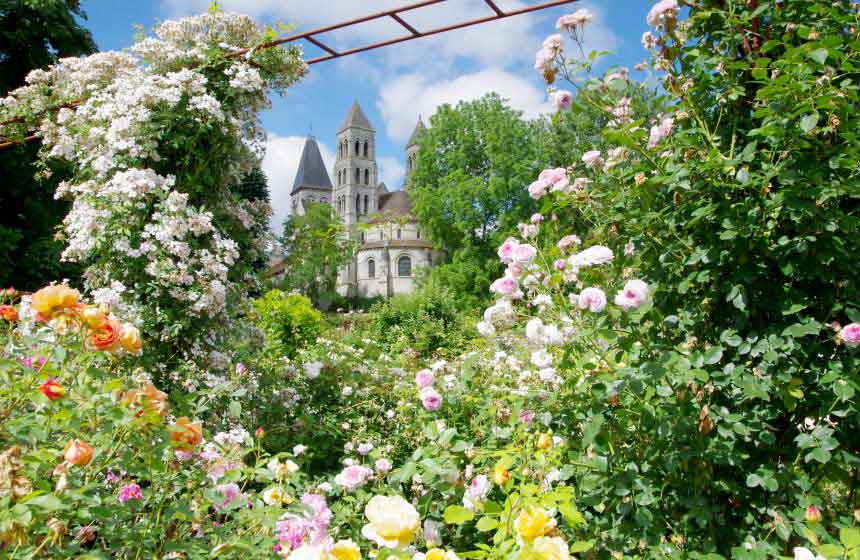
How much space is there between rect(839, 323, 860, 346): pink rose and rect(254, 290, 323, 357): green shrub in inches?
283

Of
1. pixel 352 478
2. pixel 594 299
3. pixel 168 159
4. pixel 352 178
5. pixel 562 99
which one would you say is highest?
pixel 352 178

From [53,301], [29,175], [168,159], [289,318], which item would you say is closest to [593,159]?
[53,301]

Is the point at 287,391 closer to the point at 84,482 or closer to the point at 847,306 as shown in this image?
the point at 84,482

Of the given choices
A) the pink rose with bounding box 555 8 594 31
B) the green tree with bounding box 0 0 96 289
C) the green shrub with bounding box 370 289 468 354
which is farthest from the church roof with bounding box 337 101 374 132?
the pink rose with bounding box 555 8 594 31

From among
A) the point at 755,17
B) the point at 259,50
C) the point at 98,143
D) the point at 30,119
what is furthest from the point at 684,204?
the point at 30,119

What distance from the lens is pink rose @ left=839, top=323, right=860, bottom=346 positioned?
5.13 ft

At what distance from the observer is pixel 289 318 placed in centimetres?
988

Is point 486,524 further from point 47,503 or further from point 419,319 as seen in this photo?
point 419,319

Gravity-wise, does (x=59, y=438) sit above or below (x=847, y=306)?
below

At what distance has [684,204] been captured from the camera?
1.87m

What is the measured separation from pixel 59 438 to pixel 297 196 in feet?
219

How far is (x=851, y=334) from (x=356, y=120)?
225 ft

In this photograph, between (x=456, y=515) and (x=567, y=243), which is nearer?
(x=456, y=515)

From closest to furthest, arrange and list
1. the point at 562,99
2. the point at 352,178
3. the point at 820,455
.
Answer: the point at 820,455 < the point at 562,99 < the point at 352,178
